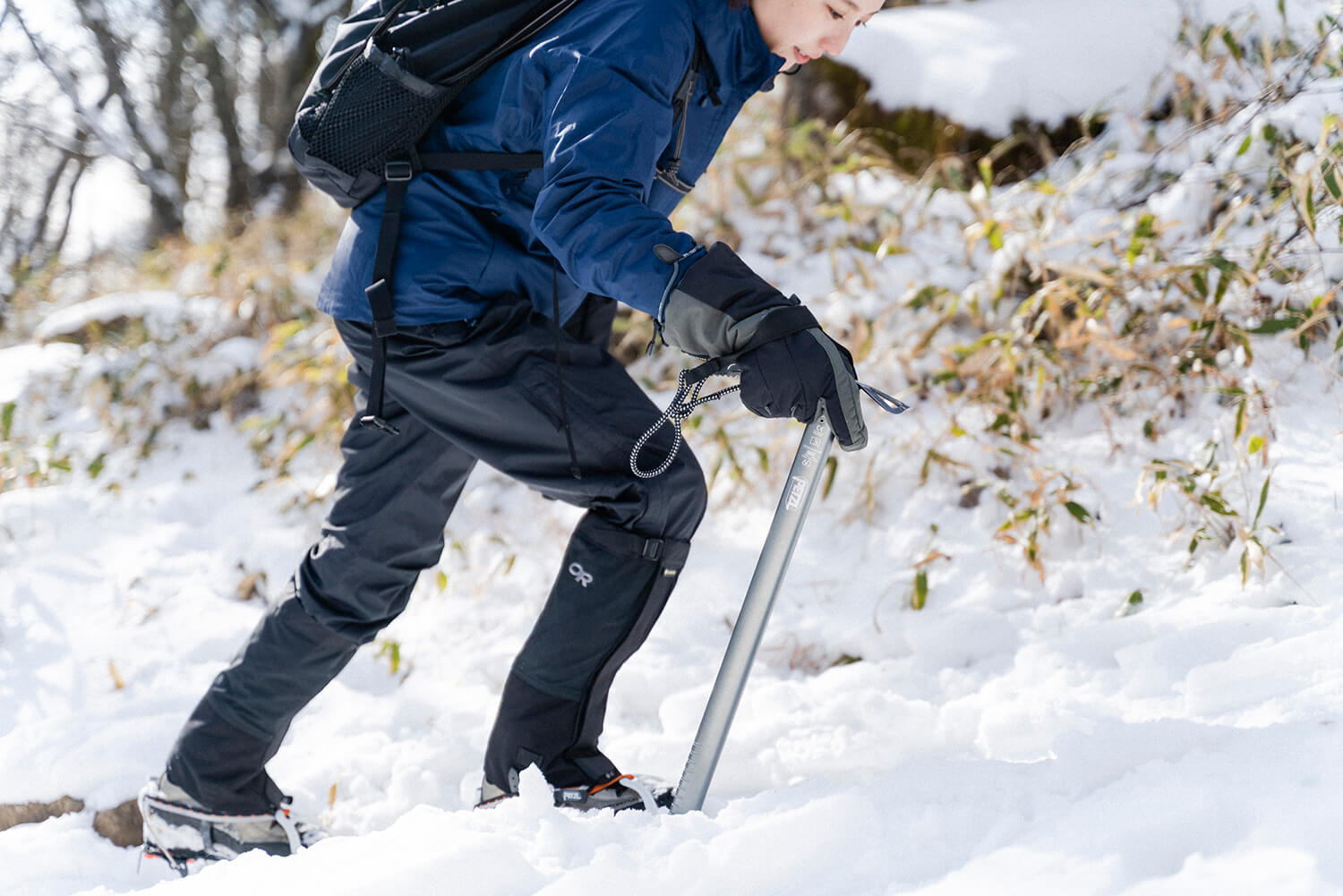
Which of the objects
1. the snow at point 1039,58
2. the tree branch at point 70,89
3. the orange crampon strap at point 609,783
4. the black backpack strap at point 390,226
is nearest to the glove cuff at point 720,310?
the black backpack strap at point 390,226

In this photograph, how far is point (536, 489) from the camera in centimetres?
176

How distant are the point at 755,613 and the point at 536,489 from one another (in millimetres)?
455

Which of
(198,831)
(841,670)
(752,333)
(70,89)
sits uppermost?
(70,89)

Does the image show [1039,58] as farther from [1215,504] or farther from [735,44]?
[735,44]

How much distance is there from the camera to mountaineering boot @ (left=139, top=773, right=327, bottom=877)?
1.95 metres

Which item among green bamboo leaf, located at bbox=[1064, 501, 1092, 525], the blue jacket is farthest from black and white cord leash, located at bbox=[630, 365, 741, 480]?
green bamboo leaf, located at bbox=[1064, 501, 1092, 525]

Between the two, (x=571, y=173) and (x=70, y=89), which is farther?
(x=70, y=89)

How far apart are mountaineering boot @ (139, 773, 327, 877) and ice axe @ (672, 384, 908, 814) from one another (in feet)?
2.93

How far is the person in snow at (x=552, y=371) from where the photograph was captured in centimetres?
140

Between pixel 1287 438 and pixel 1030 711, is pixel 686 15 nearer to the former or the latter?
pixel 1030 711

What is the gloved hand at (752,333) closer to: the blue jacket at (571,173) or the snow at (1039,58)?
the blue jacket at (571,173)

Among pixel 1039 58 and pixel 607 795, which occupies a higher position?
pixel 1039 58

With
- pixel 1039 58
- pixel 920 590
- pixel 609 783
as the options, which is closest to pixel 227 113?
pixel 1039 58

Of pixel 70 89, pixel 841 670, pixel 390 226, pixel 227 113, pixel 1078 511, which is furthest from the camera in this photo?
pixel 227 113
